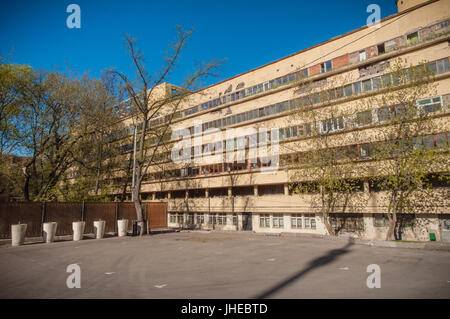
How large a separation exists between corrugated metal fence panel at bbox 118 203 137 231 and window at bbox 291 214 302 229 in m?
17.1

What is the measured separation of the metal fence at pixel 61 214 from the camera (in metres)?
15.4

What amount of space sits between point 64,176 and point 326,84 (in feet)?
101

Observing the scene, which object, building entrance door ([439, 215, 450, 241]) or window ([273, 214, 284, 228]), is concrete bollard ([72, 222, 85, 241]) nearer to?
window ([273, 214, 284, 228])

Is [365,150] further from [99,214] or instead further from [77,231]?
[77,231]

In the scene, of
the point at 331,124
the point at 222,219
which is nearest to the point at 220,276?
the point at 331,124

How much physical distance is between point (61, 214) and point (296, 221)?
889 inches

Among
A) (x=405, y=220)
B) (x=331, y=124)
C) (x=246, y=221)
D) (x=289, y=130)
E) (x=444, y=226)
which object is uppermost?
(x=289, y=130)

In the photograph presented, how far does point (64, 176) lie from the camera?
30.5 m

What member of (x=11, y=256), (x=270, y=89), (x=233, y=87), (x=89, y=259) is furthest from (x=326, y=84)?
(x=11, y=256)

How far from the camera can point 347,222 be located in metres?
26.6

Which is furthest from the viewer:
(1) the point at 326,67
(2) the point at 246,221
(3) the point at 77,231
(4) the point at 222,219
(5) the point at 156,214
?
(4) the point at 222,219

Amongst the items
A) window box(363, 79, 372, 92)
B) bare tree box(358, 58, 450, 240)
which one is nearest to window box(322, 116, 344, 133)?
bare tree box(358, 58, 450, 240)

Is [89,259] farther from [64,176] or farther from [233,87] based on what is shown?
[233,87]

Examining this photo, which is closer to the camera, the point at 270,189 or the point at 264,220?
the point at 270,189
